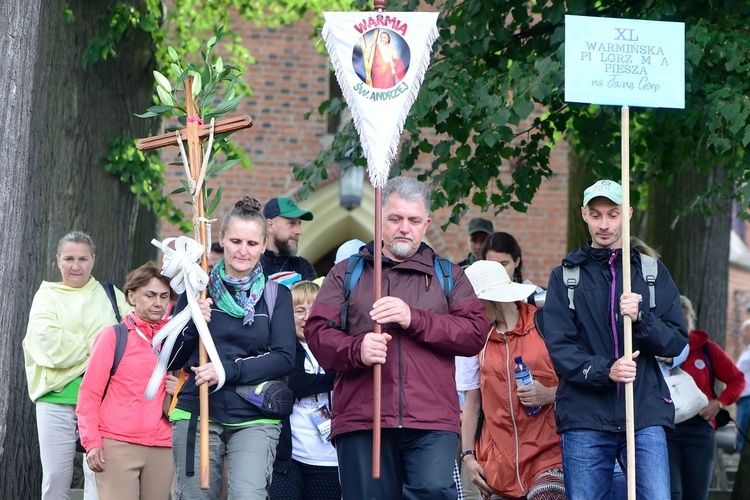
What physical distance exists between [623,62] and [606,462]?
196 centimetres

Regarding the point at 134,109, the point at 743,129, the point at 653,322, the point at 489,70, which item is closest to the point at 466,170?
the point at 489,70

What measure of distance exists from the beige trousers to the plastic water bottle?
210 centimetres

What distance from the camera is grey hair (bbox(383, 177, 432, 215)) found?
233 inches

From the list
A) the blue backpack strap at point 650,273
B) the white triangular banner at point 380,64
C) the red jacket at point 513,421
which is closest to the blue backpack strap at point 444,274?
the white triangular banner at point 380,64

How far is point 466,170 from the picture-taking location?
947 cm

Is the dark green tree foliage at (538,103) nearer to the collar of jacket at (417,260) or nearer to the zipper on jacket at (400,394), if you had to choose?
the collar of jacket at (417,260)

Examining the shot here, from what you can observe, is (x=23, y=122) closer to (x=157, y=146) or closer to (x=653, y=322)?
(x=157, y=146)

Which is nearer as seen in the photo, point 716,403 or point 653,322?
point 653,322

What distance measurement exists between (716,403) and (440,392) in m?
3.56

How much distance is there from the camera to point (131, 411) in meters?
7.22

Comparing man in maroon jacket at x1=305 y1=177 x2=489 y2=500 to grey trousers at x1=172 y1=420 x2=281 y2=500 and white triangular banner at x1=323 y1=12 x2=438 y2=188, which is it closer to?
grey trousers at x1=172 y1=420 x2=281 y2=500

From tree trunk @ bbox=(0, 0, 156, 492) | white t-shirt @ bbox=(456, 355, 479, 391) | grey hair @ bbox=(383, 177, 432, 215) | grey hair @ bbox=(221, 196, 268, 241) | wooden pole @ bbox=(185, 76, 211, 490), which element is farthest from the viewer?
tree trunk @ bbox=(0, 0, 156, 492)

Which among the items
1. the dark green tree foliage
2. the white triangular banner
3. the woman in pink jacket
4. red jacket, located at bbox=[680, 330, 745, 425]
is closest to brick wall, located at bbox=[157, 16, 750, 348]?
the dark green tree foliage

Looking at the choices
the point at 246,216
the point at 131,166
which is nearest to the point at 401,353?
the point at 246,216
